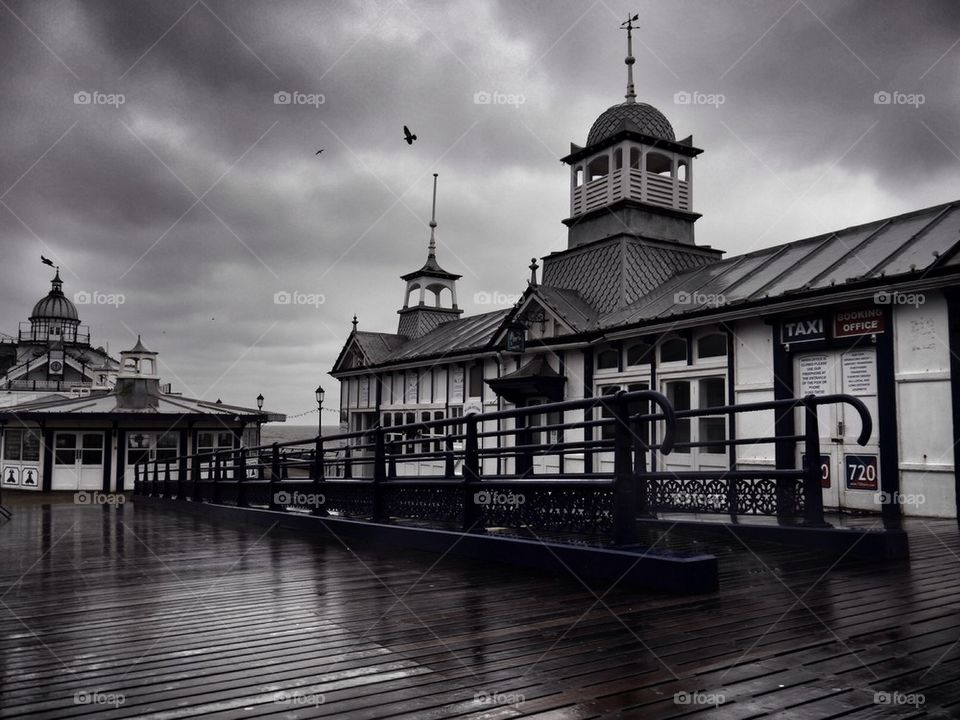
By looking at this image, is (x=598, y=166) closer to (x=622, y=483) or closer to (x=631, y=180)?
(x=631, y=180)

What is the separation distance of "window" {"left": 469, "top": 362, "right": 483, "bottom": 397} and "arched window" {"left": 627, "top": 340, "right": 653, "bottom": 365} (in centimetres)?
681

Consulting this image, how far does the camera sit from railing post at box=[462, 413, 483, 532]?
696 cm

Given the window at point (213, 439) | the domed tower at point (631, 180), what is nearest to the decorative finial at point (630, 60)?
the domed tower at point (631, 180)

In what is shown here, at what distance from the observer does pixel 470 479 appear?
23.0 feet

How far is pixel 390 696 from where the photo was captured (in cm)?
309

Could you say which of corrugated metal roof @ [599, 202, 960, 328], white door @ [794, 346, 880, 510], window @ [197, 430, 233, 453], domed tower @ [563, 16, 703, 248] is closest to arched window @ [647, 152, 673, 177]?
domed tower @ [563, 16, 703, 248]

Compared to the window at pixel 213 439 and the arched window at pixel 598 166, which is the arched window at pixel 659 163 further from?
the window at pixel 213 439

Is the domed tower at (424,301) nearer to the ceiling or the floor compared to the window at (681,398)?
nearer to the ceiling

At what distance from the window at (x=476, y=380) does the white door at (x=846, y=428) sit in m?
11.4

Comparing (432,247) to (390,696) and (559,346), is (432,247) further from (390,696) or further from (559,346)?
(390,696)

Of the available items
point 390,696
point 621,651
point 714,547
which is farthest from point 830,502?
point 390,696

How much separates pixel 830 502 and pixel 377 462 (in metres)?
8.25

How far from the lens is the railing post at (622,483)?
5.51 m

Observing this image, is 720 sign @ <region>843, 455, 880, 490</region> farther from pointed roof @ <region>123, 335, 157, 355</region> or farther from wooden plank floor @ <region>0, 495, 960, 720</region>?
pointed roof @ <region>123, 335, 157, 355</region>
